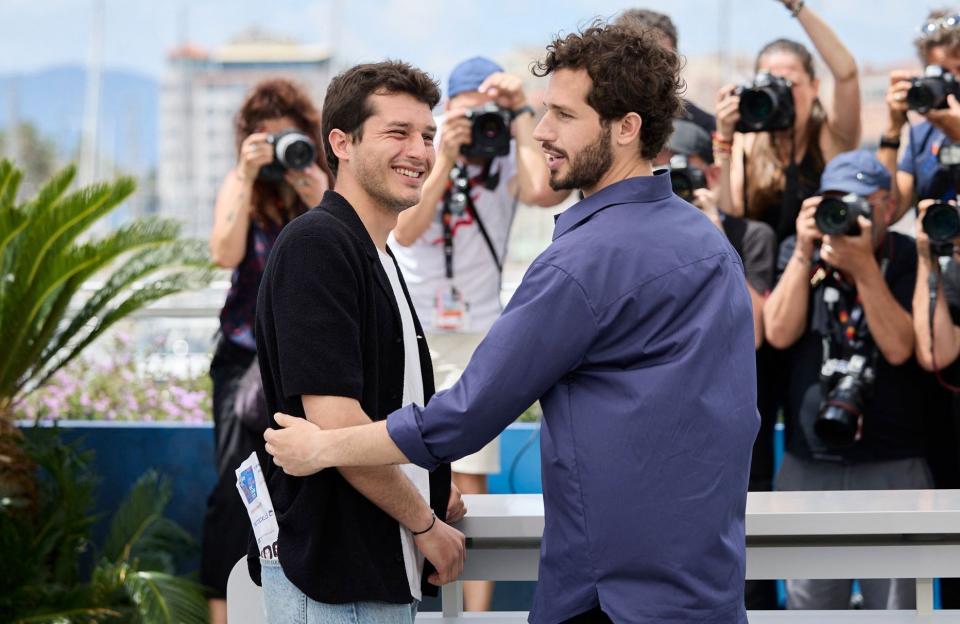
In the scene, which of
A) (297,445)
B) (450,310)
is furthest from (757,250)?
(297,445)

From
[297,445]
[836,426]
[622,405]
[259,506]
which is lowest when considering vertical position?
[836,426]

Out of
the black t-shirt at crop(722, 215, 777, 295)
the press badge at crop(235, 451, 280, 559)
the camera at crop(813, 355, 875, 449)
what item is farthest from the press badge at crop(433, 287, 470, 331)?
the press badge at crop(235, 451, 280, 559)

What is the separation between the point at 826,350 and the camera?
402cm

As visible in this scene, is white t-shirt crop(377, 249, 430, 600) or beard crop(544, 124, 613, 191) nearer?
beard crop(544, 124, 613, 191)

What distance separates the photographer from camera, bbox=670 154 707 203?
4.16 meters

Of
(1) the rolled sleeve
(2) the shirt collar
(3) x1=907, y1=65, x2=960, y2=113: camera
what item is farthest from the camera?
(3) x1=907, y1=65, x2=960, y2=113: camera

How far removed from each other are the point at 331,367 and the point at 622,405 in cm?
50

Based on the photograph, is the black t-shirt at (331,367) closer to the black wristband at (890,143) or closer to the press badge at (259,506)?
the press badge at (259,506)

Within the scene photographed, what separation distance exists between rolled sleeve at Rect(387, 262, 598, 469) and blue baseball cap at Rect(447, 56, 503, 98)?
8.16 feet

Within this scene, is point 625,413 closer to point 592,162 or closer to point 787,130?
point 592,162

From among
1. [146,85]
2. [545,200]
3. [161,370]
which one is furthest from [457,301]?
[146,85]

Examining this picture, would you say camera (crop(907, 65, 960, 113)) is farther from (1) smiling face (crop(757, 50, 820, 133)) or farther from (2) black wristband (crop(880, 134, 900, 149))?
(1) smiling face (crop(757, 50, 820, 133))

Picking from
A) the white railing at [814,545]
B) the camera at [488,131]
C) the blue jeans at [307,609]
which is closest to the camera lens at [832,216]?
the camera at [488,131]

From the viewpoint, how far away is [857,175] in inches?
157
